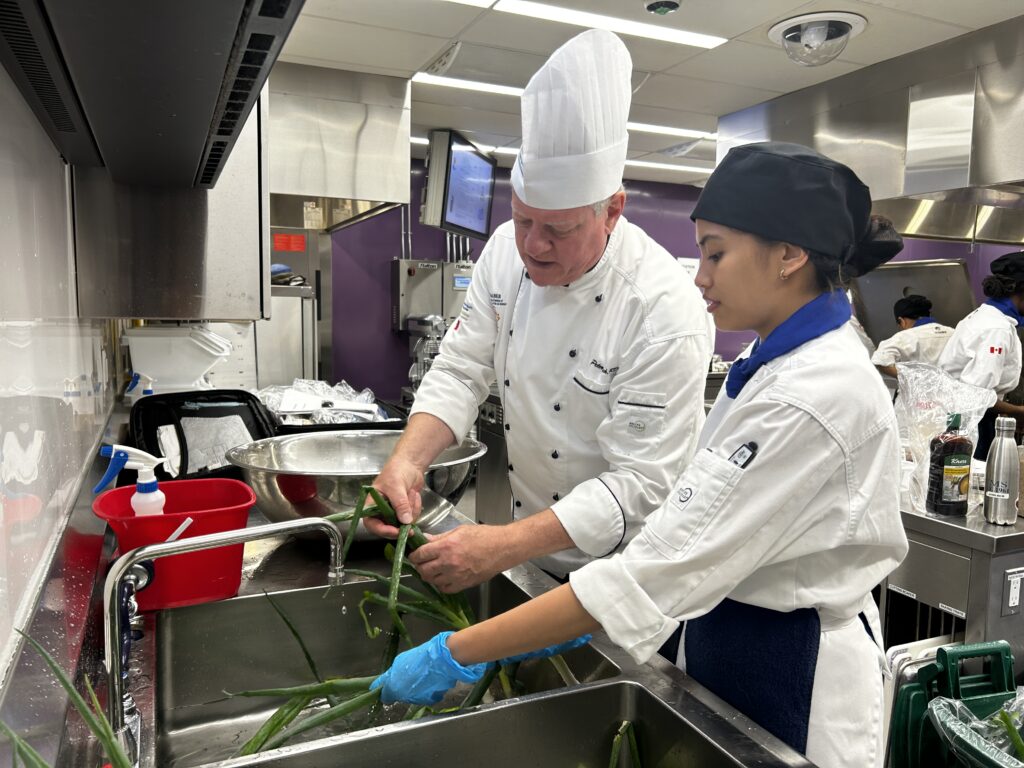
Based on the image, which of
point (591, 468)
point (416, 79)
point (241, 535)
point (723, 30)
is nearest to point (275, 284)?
point (416, 79)

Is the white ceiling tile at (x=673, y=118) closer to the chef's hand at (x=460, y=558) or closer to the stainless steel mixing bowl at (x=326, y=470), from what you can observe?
the stainless steel mixing bowl at (x=326, y=470)

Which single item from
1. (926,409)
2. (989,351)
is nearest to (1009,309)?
(989,351)

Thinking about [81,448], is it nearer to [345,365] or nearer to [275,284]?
[275,284]

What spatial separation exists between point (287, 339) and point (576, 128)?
428 centimetres

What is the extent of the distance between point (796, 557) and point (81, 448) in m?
1.52

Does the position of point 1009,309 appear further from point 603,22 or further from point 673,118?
point 603,22

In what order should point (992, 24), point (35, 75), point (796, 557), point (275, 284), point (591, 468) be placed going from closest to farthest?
point (35, 75)
point (796, 557)
point (591, 468)
point (992, 24)
point (275, 284)

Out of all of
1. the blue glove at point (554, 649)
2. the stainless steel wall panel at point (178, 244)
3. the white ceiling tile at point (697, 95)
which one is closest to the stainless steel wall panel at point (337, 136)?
the white ceiling tile at point (697, 95)

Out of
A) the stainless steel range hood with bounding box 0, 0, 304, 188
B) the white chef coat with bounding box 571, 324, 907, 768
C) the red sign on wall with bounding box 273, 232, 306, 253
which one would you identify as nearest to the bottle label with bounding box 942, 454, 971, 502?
the white chef coat with bounding box 571, 324, 907, 768

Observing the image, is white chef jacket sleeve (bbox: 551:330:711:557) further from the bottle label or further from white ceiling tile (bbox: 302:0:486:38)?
white ceiling tile (bbox: 302:0:486:38)

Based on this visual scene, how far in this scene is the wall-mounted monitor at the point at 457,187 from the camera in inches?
221

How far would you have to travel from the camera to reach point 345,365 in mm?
7312

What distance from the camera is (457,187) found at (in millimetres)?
5719

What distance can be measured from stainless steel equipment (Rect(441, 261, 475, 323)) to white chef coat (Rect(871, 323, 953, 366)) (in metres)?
3.60
